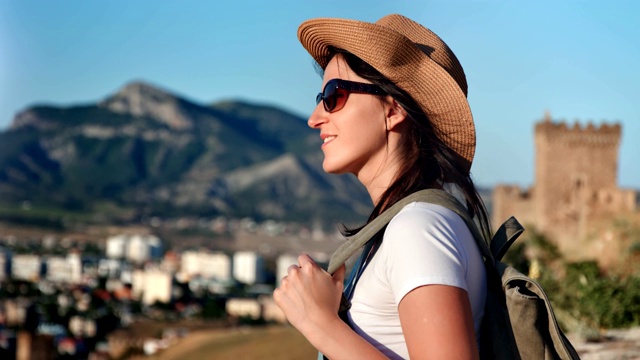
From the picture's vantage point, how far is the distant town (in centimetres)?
4353

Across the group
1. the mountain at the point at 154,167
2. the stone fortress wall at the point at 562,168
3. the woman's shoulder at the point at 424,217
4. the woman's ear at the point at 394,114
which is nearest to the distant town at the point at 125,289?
the stone fortress wall at the point at 562,168

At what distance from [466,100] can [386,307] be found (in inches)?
16.6

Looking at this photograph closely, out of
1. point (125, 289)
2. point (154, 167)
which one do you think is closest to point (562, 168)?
point (125, 289)

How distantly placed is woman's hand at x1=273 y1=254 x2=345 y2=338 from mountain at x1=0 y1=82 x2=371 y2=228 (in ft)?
412

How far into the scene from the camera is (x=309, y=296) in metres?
1.59

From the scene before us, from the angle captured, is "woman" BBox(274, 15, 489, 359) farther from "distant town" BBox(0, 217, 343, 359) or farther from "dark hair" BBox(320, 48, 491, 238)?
"distant town" BBox(0, 217, 343, 359)

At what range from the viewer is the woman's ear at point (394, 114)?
171cm

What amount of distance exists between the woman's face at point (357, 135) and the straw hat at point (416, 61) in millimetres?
61

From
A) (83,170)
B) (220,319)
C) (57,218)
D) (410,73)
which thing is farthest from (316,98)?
(83,170)

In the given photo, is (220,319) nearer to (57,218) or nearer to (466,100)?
(466,100)

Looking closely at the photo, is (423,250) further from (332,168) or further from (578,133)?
→ (578,133)

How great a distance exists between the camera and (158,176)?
16400cm

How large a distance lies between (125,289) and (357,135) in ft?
230

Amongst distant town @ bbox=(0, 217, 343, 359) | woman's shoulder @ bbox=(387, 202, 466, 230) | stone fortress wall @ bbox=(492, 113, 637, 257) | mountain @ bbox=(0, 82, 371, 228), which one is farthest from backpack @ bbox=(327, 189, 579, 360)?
mountain @ bbox=(0, 82, 371, 228)
